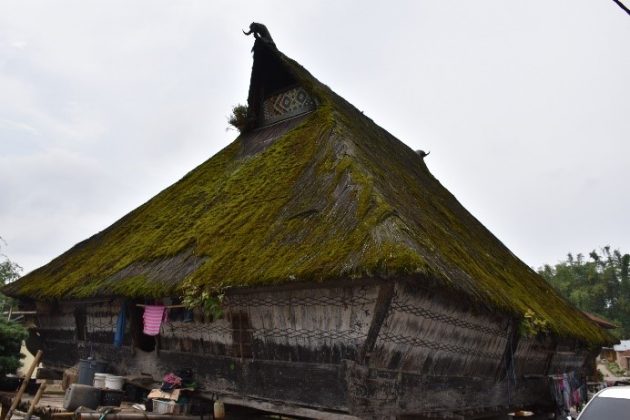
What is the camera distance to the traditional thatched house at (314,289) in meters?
Result: 6.24

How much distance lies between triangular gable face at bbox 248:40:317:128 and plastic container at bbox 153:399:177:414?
6586mm

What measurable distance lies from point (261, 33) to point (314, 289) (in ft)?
25.4

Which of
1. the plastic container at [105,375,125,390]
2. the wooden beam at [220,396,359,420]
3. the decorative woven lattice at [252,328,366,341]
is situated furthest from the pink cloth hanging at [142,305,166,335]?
the decorative woven lattice at [252,328,366,341]

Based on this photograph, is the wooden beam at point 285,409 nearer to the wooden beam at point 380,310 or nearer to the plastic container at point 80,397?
the wooden beam at point 380,310

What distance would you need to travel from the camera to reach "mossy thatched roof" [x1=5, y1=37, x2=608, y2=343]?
619 centimetres

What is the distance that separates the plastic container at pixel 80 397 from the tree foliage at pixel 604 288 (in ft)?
176

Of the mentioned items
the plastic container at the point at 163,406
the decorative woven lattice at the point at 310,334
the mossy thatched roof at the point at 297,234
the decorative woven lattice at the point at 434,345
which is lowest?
the plastic container at the point at 163,406

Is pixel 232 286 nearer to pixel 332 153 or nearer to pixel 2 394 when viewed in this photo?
pixel 332 153

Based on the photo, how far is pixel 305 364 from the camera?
682 cm

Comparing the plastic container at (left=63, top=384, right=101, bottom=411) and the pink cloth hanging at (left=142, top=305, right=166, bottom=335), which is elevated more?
the pink cloth hanging at (left=142, top=305, right=166, bottom=335)

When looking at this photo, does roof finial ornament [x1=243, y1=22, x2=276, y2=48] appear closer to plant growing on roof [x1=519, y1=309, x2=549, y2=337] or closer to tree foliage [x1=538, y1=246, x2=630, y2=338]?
plant growing on roof [x1=519, y1=309, x2=549, y2=337]

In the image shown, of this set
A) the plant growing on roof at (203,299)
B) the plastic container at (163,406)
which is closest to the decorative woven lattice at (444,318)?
the plant growing on roof at (203,299)

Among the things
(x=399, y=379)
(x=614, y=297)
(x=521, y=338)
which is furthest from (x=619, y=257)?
(x=399, y=379)

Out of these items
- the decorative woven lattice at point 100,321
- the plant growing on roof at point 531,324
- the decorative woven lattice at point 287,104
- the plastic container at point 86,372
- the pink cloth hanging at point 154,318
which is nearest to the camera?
the plant growing on roof at point 531,324
